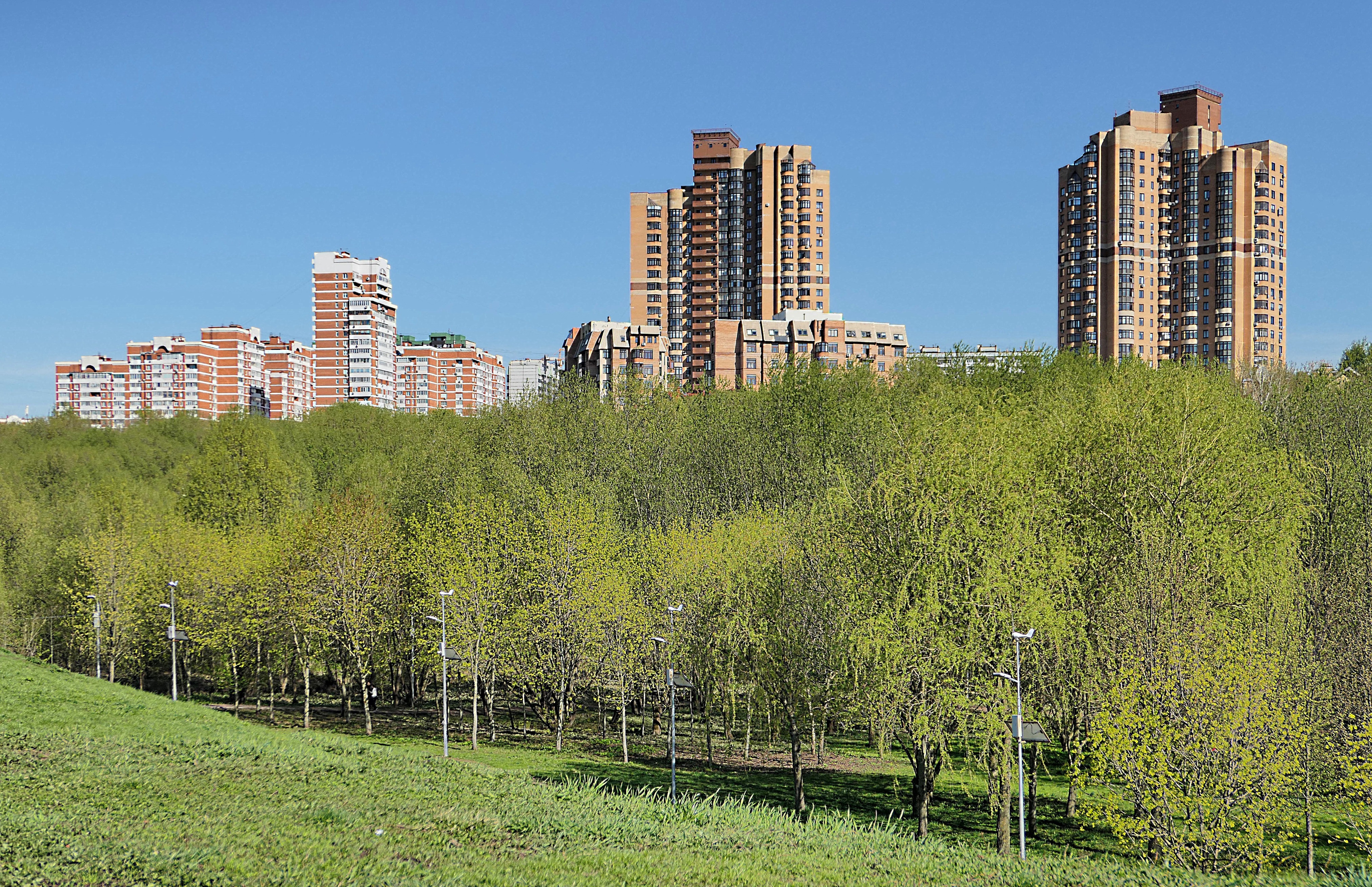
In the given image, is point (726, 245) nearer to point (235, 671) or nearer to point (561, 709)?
point (235, 671)

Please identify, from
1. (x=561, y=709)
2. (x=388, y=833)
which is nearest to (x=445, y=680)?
(x=561, y=709)

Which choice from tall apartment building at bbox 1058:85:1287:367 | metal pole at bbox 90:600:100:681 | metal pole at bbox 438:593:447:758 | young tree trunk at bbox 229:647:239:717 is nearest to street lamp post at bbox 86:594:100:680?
metal pole at bbox 90:600:100:681

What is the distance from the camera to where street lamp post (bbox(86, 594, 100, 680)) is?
5497 cm

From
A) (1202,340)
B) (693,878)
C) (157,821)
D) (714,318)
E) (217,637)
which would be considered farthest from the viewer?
(714,318)

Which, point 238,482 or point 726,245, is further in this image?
point 726,245

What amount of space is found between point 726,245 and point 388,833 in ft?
415

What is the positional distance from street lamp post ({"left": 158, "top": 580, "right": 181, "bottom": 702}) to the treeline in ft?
4.47

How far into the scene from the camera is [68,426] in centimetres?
11275

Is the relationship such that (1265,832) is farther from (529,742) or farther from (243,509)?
(243,509)

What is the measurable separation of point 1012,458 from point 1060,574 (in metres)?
3.51

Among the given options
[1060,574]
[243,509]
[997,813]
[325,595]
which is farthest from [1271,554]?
[243,509]

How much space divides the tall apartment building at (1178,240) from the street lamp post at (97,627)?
338ft

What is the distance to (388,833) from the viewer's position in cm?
1619

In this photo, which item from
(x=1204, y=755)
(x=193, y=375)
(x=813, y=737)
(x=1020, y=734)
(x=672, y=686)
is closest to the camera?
(x=1020, y=734)
